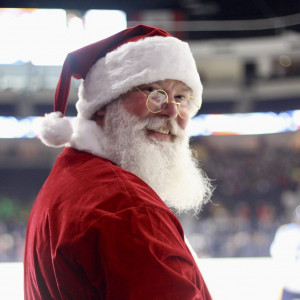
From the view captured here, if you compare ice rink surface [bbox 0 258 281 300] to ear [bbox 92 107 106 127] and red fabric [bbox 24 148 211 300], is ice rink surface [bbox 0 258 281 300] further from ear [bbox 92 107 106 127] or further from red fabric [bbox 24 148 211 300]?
red fabric [bbox 24 148 211 300]

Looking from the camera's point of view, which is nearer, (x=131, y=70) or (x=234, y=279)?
(x=131, y=70)

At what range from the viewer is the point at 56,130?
3.49 ft

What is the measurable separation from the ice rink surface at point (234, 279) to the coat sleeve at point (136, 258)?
313 centimetres

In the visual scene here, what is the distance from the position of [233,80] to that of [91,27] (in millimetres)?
4846

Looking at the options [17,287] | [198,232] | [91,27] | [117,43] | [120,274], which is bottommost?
[198,232]

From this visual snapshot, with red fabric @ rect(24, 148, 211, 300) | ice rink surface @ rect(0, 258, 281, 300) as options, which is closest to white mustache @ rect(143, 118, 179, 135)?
red fabric @ rect(24, 148, 211, 300)

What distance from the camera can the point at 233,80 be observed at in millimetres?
12641

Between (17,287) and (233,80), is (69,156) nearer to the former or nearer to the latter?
(17,287)

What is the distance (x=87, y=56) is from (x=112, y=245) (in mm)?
543

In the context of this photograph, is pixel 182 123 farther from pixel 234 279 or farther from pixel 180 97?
pixel 234 279

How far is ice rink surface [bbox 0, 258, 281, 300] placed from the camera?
391 cm

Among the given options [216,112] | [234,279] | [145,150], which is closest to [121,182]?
[145,150]

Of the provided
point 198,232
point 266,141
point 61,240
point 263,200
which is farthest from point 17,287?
point 266,141

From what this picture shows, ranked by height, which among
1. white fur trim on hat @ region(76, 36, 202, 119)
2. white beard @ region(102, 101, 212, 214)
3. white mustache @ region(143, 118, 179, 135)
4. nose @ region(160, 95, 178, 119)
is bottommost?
white beard @ region(102, 101, 212, 214)
